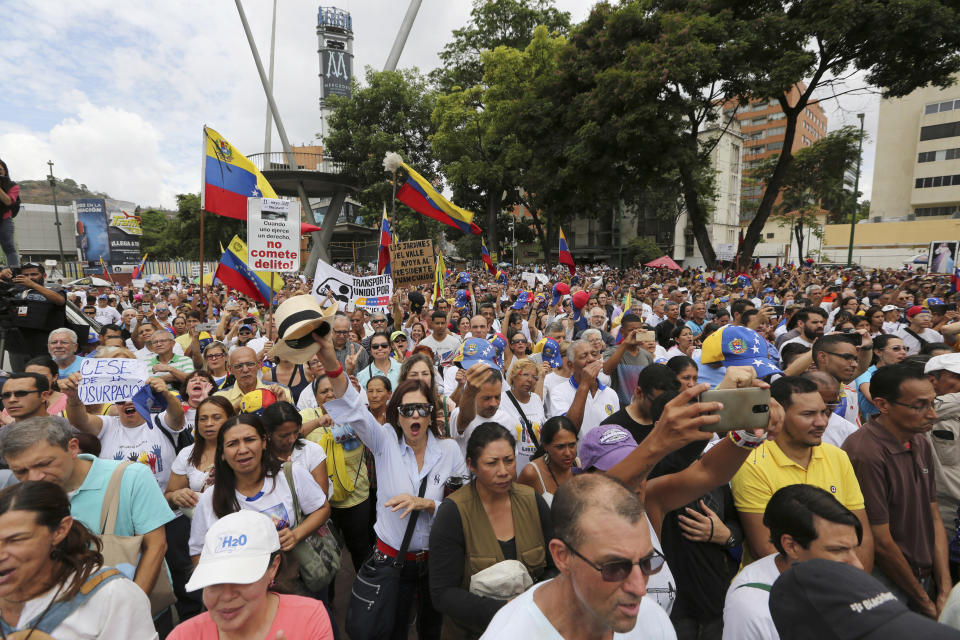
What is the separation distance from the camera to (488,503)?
7.97 ft

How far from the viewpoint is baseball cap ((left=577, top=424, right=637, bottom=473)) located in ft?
7.77

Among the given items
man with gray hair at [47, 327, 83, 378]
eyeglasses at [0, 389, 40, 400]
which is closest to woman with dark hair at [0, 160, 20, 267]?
man with gray hair at [47, 327, 83, 378]

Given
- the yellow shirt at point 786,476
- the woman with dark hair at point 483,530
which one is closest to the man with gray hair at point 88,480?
the woman with dark hair at point 483,530

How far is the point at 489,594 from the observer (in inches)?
82.5

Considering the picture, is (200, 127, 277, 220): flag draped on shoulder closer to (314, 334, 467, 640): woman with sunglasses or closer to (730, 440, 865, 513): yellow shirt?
(314, 334, 467, 640): woman with sunglasses

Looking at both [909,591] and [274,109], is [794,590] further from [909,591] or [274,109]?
[274,109]

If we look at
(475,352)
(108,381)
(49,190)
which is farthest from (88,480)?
(49,190)

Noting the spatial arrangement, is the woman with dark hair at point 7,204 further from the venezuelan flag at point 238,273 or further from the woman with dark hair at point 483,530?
the woman with dark hair at point 483,530

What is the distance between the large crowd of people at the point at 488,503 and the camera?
1.50 meters

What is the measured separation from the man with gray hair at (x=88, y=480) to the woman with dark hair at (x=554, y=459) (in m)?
1.98

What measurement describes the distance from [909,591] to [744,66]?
1897cm

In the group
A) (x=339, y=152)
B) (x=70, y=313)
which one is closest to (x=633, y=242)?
(x=339, y=152)

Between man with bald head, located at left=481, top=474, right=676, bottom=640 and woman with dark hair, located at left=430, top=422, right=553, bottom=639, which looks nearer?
man with bald head, located at left=481, top=474, right=676, bottom=640

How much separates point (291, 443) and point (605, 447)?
1954 mm
